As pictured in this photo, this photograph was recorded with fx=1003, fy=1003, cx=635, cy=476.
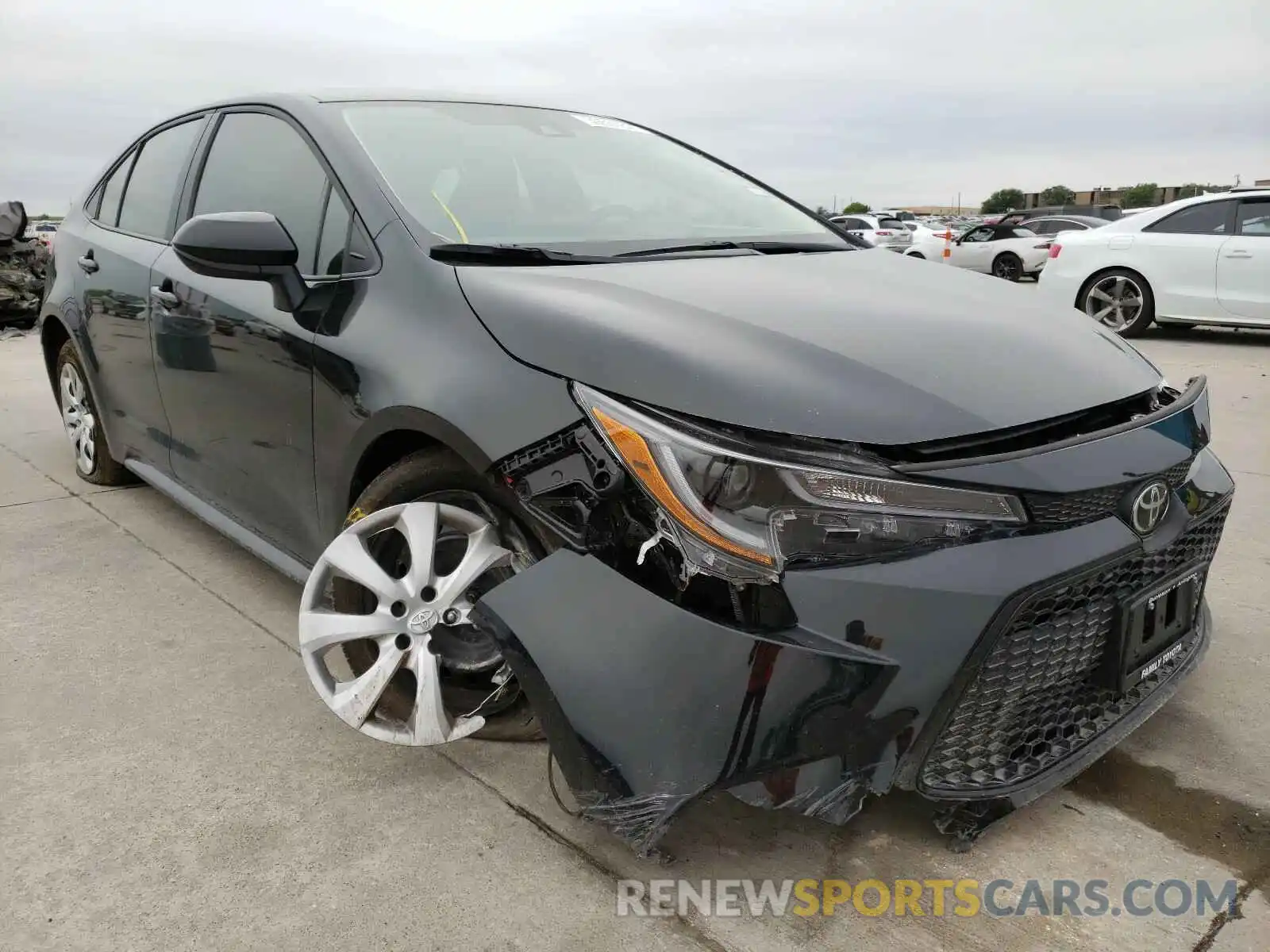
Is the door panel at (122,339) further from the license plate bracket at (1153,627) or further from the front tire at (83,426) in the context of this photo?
the license plate bracket at (1153,627)

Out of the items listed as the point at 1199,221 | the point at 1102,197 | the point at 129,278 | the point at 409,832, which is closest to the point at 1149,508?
the point at 409,832

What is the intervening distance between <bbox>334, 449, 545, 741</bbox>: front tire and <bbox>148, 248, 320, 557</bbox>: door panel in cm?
38

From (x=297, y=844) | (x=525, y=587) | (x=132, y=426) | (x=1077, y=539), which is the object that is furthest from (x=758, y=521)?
(x=132, y=426)

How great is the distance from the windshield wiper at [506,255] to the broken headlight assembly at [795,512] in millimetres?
801

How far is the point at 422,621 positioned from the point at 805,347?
0.93 m

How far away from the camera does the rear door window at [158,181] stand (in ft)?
Result: 11.0

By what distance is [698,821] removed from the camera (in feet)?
6.64

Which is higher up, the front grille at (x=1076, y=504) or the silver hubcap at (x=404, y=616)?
the front grille at (x=1076, y=504)

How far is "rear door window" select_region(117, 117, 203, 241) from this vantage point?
3359 millimetres

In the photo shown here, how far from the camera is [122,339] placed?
11.5 feet

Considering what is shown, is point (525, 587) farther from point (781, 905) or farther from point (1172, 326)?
point (1172, 326)

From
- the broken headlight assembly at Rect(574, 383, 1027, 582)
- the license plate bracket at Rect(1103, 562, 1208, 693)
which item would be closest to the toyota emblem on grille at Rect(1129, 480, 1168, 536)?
the license plate bracket at Rect(1103, 562, 1208, 693)

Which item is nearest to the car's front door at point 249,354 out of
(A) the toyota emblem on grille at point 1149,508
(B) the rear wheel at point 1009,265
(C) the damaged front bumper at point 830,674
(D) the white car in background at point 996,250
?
(C) the damaged front bumper at point 830,674

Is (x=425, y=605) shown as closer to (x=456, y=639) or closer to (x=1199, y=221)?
(x=456, y=639)
